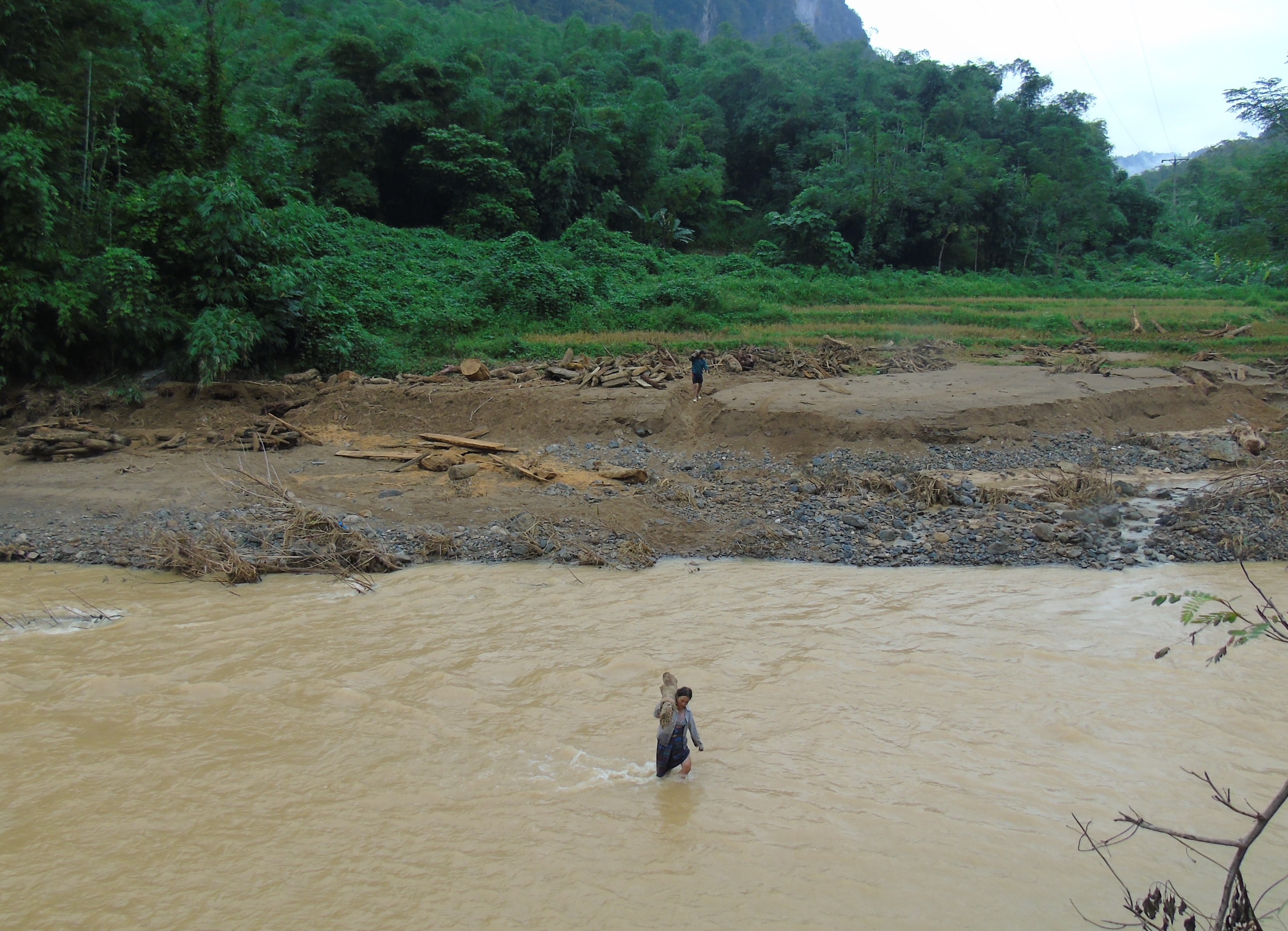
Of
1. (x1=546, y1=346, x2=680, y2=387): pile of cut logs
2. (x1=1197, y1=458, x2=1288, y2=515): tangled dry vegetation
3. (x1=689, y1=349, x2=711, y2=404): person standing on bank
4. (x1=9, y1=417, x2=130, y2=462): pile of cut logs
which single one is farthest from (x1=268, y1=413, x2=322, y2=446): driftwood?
(x1=1197, y1=458, x2=1288, y2=515): tangled dry vegetation

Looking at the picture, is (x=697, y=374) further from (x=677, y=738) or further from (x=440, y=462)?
(x=677, y=738)

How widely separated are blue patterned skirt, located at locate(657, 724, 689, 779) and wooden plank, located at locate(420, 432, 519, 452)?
8.27 meters

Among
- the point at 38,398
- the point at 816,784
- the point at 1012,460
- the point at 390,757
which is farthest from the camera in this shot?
the point at 38,398

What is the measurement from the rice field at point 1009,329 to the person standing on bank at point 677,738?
1356cm

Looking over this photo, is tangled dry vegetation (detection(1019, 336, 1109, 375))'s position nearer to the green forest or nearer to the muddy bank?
the muddy bank

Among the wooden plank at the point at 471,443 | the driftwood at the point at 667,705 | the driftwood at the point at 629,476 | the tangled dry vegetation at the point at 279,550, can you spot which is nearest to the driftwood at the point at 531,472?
the wooden plank at the point at 471,443

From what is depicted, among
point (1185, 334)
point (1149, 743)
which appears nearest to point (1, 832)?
point (1149, 743)

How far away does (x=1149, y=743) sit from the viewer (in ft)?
19.2

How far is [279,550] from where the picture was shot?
9461 mm

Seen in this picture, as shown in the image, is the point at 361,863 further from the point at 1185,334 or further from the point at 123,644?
the point at 1185,334

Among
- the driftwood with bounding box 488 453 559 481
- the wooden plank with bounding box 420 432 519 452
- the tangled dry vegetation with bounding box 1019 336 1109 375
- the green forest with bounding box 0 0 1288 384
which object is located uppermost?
the green forest with bounding box 0 0 1288 384

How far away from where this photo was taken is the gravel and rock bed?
9.66m

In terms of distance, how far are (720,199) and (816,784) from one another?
Answer: 36.2 meters

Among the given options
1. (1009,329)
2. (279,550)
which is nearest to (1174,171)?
(1009,329)
